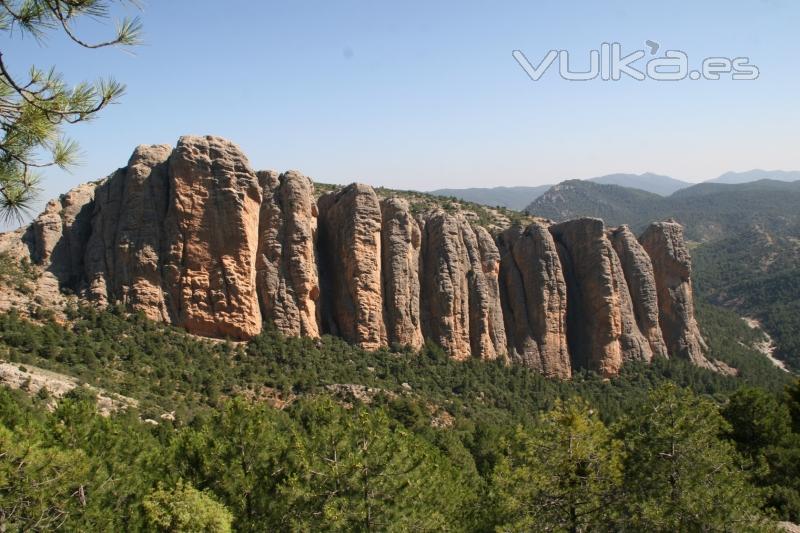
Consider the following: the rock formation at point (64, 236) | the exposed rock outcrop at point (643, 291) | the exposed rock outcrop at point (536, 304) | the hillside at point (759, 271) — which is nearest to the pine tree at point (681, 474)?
the exposed rock outcrop at point (536, 304)

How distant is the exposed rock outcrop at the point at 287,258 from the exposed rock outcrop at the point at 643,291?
3450 cm

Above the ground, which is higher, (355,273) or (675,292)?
(355,273)

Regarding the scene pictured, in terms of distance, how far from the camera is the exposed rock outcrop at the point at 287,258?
4988 centimetres

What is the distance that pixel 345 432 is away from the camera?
690 inches

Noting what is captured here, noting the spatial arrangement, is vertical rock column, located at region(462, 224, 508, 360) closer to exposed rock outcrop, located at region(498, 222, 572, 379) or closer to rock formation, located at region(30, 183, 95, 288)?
exposed rock outcrop, located at region(498, 222, 572, 379)

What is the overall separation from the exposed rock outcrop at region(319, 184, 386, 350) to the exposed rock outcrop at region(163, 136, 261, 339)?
29.3 ft

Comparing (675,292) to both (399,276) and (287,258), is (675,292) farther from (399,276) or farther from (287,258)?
(287,258)

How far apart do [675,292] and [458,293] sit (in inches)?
1040

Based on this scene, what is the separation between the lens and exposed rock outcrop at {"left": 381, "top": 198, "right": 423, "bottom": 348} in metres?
Answer: 54.6

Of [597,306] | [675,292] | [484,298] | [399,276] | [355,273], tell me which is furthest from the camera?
[675,292]

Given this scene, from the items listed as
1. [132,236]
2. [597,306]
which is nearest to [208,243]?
[132,236]

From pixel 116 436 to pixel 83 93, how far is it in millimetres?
15416

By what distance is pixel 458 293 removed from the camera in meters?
57.2

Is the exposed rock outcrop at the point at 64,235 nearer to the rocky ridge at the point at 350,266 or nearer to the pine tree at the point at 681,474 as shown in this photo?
the rocky ridge at the point at 350,266
